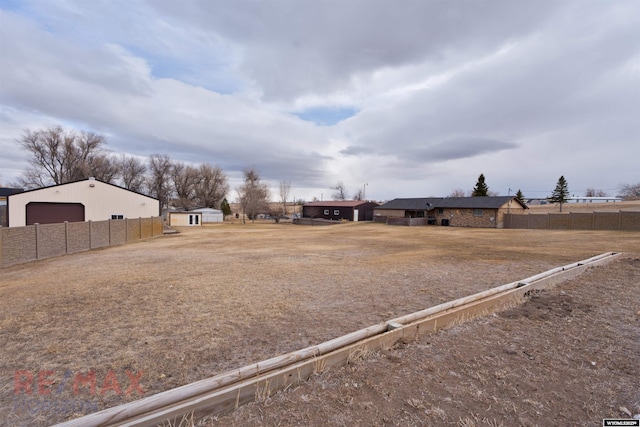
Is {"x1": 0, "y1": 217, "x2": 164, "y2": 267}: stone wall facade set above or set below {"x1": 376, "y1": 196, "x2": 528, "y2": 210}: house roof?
below

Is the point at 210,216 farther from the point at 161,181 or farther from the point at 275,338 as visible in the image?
the point at 275,338

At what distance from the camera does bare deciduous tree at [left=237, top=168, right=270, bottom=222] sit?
2275 inches

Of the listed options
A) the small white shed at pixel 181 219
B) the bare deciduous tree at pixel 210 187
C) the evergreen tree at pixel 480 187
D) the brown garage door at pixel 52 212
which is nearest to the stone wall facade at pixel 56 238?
the brown garage door at pixel 52 212

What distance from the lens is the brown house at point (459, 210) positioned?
32.1 m

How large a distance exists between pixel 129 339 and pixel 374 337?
322 centimetres

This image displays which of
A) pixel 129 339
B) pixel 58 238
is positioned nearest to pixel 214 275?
pixel 129 339

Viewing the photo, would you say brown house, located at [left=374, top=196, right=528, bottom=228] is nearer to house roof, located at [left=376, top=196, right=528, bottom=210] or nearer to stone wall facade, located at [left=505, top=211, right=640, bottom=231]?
house roof, located at [left=376, top=196, right=528, bottom=210]

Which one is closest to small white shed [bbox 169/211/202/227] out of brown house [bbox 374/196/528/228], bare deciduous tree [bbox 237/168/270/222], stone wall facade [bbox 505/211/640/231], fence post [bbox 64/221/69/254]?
bare deciduous tree [bbox 237/168/270/222]

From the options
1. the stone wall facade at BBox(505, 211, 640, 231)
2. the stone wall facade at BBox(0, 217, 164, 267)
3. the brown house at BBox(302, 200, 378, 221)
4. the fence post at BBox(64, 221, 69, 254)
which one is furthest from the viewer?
the brown house at BBox(302, 200, 378, 221)

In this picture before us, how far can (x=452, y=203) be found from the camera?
36375 millimetres

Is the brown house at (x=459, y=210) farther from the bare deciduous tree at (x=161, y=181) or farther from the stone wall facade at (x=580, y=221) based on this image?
the bare deciduous tree at (x=161, y=181)

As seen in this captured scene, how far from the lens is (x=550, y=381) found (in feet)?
9.37

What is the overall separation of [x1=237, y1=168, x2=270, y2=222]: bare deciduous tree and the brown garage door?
33.5 metres

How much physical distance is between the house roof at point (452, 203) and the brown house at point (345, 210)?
192 inches
